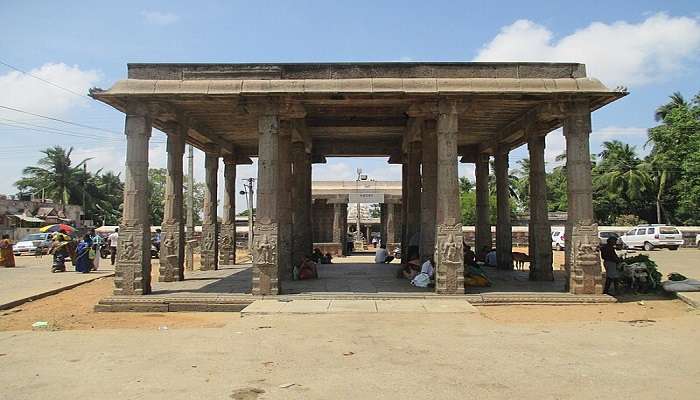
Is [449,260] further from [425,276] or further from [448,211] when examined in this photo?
[425,276]

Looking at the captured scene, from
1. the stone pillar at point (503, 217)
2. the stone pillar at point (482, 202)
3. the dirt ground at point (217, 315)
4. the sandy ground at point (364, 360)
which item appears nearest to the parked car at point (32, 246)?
the dirt ground at point (217, 315)

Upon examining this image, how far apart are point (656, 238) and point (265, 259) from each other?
2721cm

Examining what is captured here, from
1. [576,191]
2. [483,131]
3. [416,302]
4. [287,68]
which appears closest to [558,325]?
[416,302]

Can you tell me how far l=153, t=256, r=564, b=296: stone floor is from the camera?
12.1 m

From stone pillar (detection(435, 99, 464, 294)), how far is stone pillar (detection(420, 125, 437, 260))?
2472mm

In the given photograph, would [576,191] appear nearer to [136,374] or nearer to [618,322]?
[618,322]

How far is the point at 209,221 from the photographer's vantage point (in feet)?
57.6

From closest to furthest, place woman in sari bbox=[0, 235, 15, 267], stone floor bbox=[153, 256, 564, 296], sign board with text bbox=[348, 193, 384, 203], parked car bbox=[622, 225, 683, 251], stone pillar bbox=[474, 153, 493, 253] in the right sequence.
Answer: stone floor bbox=[153, 256, 564, 296]
stone pillar bbox=[474, 153, 493, 253]
woman in sari bbox=[0, 235, 15, 267]
sign board with text bbox=[348, 193, 384, 203]
parked car bbox=[622, 225, 683, 251]

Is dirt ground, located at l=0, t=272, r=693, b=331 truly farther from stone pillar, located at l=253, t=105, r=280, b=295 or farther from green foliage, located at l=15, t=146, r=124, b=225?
green foliage, located at l=15, t=146, r=124, b=225

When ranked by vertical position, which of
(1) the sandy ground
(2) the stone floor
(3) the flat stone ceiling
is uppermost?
(3) the flat stone ceiling

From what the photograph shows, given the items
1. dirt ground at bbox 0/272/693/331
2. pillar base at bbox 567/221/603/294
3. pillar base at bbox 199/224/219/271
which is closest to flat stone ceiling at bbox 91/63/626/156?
pillar base at bbox 567/221/603/294

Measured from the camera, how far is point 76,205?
5044 cm

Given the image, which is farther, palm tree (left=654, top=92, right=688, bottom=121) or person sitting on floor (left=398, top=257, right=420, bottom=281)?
palm tree (left=654, top=92, right=688, bottom=121)

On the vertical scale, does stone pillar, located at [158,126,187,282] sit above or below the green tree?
below
